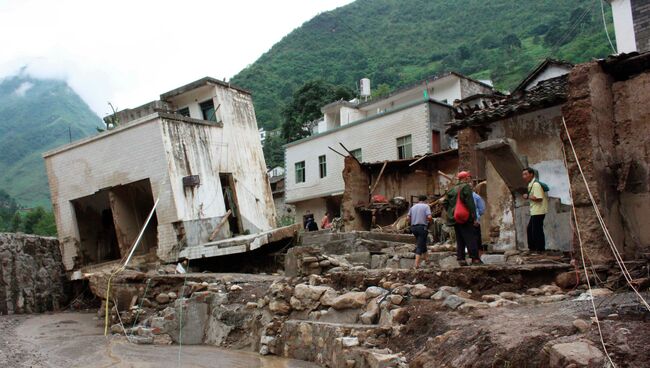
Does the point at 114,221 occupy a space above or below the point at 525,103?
below

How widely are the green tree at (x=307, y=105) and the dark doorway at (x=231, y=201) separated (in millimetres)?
23809

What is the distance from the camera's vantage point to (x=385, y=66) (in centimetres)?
6419

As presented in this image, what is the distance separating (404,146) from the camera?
2820 centimetres

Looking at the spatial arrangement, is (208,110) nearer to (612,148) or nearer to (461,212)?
(461,212)

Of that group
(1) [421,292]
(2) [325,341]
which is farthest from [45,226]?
(1) [421,292]

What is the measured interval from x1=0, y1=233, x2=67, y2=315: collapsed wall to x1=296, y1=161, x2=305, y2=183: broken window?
54.6 feet

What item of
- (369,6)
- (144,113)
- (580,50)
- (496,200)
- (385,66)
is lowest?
(496,200)

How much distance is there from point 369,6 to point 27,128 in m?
63.0

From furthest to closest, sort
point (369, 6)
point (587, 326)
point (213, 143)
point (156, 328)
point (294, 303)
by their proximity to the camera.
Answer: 1. point (369, 6)
2. point (213, 143)
3. point (156, 328)
4. point (294, 303)
5. point (587, 326)

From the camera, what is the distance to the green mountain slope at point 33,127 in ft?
228

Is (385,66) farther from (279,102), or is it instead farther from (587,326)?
(587,326)

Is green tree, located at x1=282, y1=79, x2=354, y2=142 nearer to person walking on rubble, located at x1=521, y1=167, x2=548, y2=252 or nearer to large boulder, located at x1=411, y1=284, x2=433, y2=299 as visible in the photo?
person walking on rubble, located at x1=521, y1=167, x2=548, y2=252

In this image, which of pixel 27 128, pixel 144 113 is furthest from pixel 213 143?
pixel 27 128

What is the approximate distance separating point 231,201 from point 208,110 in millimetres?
4128
